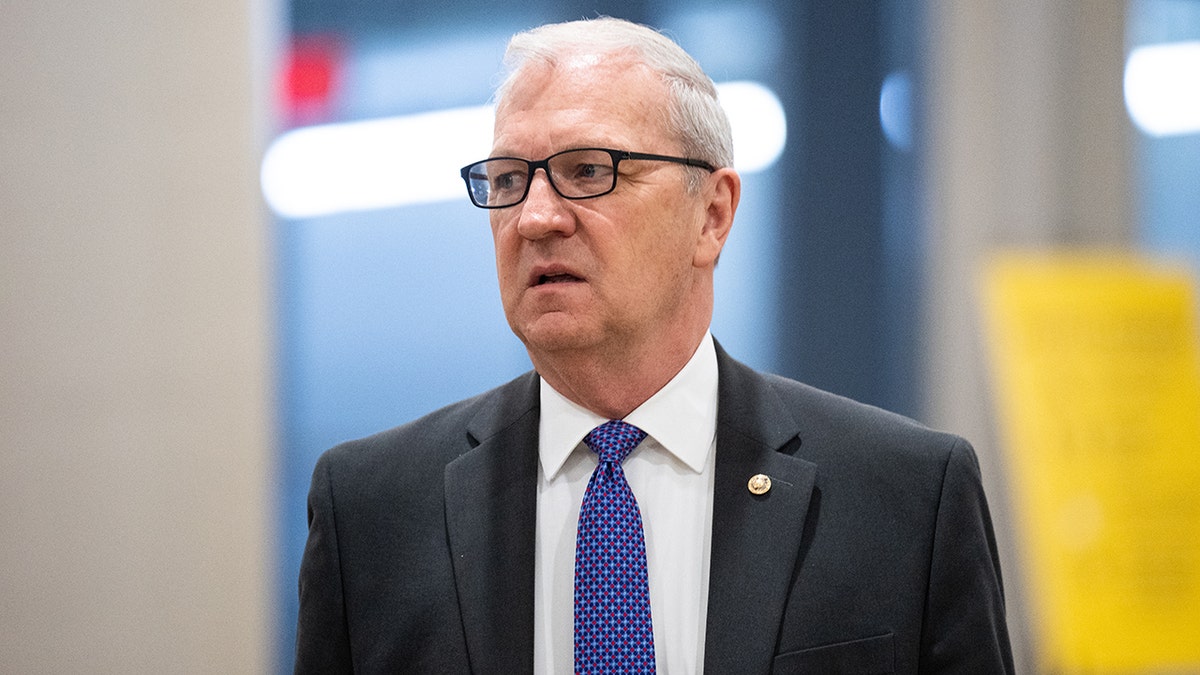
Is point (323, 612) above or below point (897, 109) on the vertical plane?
below

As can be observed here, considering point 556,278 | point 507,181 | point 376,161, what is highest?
point 376,161

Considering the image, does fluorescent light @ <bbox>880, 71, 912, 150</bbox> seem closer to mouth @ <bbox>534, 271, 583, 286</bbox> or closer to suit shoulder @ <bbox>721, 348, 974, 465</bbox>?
suit shoulder @ <bbox>721, 348, 974, 465</bbox>

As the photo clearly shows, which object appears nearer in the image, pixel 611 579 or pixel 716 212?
pixel 611 579

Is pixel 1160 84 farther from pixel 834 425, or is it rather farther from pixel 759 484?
pixel 759 484

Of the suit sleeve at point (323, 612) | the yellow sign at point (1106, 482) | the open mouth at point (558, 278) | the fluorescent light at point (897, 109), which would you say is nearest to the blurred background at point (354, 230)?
the fluorescent light at point (897, 109)

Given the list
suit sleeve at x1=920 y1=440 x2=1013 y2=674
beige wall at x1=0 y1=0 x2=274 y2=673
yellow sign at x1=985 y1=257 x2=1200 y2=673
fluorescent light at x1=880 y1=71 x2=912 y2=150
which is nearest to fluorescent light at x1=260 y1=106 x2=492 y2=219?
beige wall at x1=0 y1=0 x2=274 y2=673

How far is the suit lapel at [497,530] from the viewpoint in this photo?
1.59m

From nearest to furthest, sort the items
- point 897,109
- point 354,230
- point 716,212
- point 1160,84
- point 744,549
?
point 744,549 → point 716,212 → point 354,230 → point 897,109 → point 1160,84

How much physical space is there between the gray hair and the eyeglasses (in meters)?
0.07

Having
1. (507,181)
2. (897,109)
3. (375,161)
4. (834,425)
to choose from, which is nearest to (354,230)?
(375,161)

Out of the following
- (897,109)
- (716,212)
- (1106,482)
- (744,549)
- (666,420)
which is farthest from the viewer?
(897,109)

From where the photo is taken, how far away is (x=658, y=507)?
65.6 inches

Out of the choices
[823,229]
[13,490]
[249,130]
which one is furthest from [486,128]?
[13,490]

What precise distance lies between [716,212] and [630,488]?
0.45 meters
